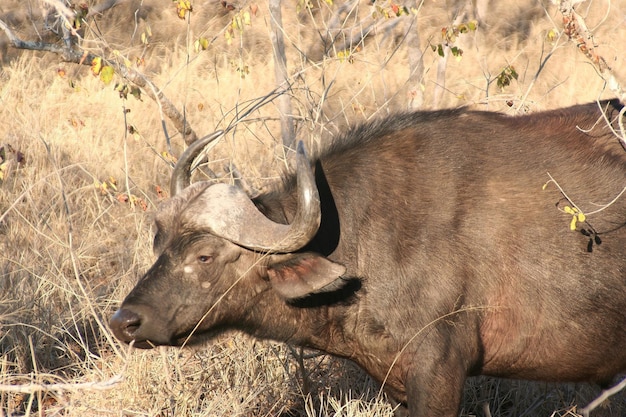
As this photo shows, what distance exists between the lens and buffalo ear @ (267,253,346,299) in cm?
391

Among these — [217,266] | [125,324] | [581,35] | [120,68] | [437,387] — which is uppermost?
[581,35]

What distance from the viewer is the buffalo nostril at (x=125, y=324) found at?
3.77 meters

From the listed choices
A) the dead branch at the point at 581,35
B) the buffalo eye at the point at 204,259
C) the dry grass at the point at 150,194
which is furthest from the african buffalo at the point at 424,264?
the dry grass at the point at 150,194

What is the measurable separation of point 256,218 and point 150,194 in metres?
3.78

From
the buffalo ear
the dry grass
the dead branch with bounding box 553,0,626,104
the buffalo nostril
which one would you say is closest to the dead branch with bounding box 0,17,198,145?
the dry grass

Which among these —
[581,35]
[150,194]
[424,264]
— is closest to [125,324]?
[424,264]

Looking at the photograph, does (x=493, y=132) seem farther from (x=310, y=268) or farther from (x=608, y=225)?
(x=310, y=268)

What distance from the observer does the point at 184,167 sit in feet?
14.4

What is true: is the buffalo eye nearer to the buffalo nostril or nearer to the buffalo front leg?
the buffalo nostril

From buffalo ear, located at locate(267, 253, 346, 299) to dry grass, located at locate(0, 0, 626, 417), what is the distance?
2.48 feet

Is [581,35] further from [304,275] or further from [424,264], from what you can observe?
[304,275]

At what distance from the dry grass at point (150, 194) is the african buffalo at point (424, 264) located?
1.45 ft

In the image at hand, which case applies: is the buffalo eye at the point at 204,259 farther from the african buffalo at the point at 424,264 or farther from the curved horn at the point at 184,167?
the curved horn at the point at 184,167

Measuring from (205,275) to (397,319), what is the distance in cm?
89
